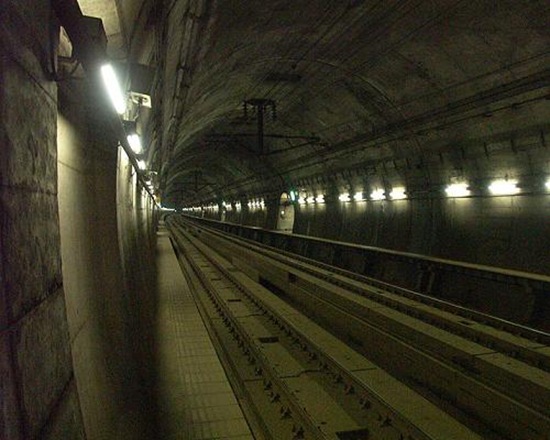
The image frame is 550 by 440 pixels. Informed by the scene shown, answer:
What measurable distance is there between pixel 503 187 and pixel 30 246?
35.8 feet

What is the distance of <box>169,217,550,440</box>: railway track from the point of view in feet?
16.6

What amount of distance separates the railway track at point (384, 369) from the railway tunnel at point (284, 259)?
0.13 feet

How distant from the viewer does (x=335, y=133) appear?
56.7 ft

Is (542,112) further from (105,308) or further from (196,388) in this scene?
(105,308)

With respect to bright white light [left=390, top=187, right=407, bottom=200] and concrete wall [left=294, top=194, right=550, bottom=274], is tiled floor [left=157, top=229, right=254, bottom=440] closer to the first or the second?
concrete wall [left=294, top=194, right=550, bottom=274]

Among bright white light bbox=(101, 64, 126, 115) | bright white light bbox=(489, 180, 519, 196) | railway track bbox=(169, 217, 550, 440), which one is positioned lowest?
railway track bbox=(169, 217, 550, 440)

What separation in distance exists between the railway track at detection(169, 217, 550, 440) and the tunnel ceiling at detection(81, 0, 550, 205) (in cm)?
437

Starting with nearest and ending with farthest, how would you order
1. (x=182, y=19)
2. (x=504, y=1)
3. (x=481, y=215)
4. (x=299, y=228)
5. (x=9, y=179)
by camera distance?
(x=9, y=179) → (x=182, y=19) → (x=504, y=1) → (x=481, y=215) → (x=299, y=228)

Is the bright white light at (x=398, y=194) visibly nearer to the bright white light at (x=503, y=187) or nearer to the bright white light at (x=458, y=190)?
the bright white light at (x=458, y=190)

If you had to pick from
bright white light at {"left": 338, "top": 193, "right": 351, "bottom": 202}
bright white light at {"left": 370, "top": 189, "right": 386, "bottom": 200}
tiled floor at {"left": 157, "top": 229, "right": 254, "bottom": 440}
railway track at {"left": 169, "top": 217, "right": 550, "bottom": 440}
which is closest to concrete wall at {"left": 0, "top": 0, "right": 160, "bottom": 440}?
tiled floor at {"left": 157, "top": 229, "right": 254, "bottom": 440}

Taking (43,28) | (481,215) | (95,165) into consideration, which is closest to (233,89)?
(481,215)

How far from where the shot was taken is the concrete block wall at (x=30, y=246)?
1.57 meters

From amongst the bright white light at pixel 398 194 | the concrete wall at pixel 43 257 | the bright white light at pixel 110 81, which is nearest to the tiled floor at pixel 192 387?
the concrete wall at pixel 43 257

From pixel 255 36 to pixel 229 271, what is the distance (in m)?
8.80
